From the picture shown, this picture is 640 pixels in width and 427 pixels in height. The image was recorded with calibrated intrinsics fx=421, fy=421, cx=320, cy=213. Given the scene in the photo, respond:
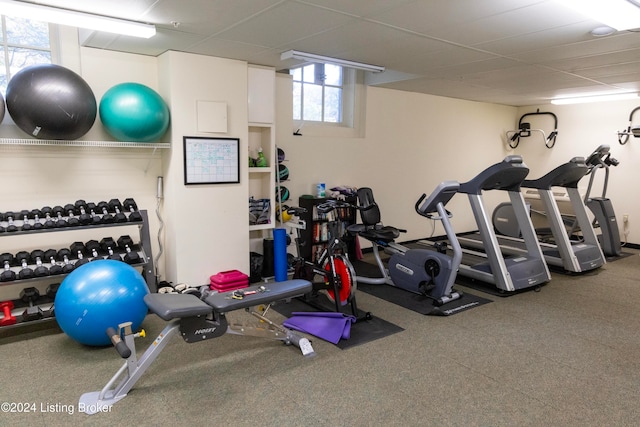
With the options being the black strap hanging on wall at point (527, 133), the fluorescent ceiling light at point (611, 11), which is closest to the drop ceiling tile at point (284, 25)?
the fluorescent ceiling light at point (611, 11)

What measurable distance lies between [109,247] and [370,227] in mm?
2617

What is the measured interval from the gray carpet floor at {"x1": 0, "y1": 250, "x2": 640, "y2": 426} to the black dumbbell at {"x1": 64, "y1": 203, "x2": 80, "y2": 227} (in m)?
0.88

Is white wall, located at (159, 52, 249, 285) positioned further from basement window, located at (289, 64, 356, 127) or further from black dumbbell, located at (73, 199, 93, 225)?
basement window, located at (289, 64, 356, 127)

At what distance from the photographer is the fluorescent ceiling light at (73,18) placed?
270 centimetres

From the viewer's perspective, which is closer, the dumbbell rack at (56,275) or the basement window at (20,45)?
the dumbbell rack at (56,275)

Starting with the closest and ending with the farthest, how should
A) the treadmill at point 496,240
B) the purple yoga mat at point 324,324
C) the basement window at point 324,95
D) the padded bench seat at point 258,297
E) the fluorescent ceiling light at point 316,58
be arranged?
the padded bench seat at point 258,297
the purple yoga mat at point 324,324
the fluorescent ceiling light at point 316,58
the treadmill at point 496,240
the basement window at point 324,95

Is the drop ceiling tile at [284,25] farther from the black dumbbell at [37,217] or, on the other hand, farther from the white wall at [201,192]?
the black dumbbell at [37,217]

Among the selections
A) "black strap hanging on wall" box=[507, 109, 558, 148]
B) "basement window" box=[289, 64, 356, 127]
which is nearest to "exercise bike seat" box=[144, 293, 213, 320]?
"basement window" box=[289, 64, 356, 127]

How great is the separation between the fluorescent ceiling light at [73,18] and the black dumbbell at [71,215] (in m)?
1.45

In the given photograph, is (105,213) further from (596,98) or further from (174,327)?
(596,98)

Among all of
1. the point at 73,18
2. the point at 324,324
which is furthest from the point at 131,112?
the point at 324,324

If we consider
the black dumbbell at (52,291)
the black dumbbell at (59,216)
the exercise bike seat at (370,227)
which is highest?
the black dumbbell at (59,216)

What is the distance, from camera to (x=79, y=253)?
3512mm

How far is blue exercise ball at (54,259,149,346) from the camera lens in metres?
2.87
